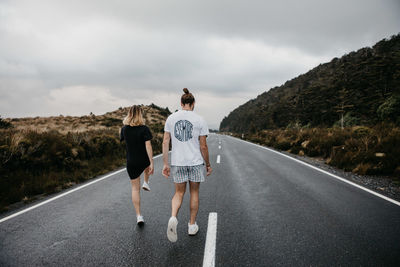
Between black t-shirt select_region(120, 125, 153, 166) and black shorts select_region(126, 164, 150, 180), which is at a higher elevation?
black t-shirt select_region(120, 125, 153, 166)

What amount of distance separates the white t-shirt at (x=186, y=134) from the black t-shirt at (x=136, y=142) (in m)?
0.84

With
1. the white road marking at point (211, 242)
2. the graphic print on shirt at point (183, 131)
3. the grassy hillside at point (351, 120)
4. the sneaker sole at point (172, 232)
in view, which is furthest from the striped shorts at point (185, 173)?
the grassy hillside at point (351, 120)

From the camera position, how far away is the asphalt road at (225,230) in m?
2.44

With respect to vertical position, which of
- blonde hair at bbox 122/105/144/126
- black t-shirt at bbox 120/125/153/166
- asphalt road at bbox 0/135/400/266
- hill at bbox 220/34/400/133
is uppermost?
hill at bbox 220/34/400/133

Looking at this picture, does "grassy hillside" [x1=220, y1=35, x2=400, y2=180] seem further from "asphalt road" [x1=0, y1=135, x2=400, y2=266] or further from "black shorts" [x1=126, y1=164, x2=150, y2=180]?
"black shorts" [x1=126, y1=164, x2=150, y2=180]

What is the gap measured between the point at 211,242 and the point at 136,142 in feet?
6.53

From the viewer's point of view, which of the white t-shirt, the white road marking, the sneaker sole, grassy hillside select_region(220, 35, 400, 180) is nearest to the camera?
the white road marking

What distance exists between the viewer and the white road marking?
7.72 feet

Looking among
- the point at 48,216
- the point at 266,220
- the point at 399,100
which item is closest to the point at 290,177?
the point at 266,220

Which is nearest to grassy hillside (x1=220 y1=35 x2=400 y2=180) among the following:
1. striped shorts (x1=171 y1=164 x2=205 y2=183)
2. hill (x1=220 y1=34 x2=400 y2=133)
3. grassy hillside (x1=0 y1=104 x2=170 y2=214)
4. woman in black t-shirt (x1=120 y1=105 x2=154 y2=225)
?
hill (x1=220 y1=34 x2=400 y2=133)

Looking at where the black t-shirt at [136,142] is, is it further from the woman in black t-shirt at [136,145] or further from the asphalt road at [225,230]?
the asphalt road at [225,230]

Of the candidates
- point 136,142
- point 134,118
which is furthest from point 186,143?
point 134,118

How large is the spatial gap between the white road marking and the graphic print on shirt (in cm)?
149

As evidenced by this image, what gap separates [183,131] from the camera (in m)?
2.74
